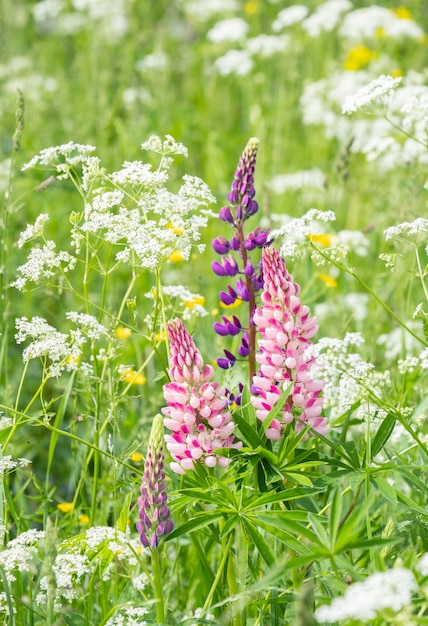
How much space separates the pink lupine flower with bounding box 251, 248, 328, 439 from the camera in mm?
2125

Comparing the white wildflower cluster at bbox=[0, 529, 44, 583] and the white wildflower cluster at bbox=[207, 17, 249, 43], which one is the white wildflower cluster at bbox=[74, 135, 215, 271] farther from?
the white wildflower cluster at bbox=[207, 17, 249, 43]

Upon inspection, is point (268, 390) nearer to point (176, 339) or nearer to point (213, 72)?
point (176, 339)

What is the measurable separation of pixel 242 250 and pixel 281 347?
330 mm

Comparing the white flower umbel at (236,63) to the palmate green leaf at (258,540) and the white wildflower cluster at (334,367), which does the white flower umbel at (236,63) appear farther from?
the palmate green leaf at (258,540)

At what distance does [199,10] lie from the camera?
840cm

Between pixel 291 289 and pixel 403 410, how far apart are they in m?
0.48

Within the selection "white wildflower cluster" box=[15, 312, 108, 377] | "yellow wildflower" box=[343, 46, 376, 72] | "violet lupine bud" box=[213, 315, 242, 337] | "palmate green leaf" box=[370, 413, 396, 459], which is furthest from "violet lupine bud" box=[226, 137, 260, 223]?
"yellow wildflower" box=[343, 46, 376, 72]

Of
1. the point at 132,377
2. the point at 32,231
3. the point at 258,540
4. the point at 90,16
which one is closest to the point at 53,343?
the point at 32,231

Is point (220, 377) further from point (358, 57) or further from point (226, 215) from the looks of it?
point (358, 57)

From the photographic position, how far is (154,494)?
6.67 feet

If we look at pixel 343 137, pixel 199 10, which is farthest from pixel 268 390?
pixel 199 10

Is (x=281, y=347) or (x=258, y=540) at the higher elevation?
(x=281, y=347)

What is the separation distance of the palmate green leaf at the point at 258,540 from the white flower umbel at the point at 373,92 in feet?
5.20

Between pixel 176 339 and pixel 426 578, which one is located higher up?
pixel 176 339
